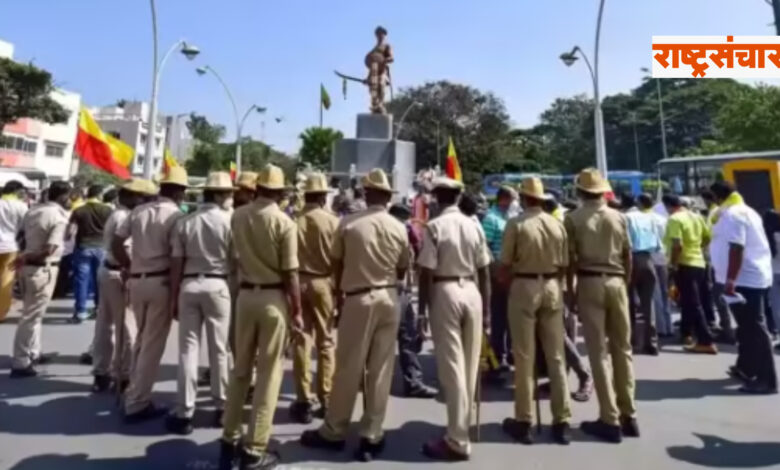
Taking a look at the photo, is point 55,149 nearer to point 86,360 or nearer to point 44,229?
point 86,360

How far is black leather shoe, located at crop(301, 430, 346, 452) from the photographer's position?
4457 millimetres

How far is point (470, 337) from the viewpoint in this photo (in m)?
4.54

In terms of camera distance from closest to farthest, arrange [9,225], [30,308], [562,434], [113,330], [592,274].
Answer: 1. [562,434]
2. [592,274]
3. [113,330]
4. [30,308]
5. [9,225]

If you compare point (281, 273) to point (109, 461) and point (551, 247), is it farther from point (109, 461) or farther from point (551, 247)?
point (551, 247)

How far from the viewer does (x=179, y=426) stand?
15.5 feet

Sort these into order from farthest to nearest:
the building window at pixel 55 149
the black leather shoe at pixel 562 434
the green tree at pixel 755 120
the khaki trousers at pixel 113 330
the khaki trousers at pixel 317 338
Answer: the building window at pixel 55 149 < the green tree at pixel 755 120 < the khaki trousers at pixel 113 330 < the khaki trousers at pixel 317 338 < the black leather shoe at pixel 562 434

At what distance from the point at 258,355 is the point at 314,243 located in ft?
3.93

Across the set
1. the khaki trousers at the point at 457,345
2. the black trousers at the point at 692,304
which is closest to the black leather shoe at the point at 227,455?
the khaki trousers at the point at 457,345

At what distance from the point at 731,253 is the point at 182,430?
16.1 feet

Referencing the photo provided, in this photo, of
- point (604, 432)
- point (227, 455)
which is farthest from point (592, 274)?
point (227, 455)

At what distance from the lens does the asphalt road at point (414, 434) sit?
14.0 feet

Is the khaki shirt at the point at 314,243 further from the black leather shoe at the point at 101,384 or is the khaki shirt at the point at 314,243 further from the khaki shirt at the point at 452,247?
the black leather shoe at the point at 101,384

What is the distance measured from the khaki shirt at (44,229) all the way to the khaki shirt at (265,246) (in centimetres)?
283

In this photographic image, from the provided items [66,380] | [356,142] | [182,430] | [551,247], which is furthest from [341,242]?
[356,142]
